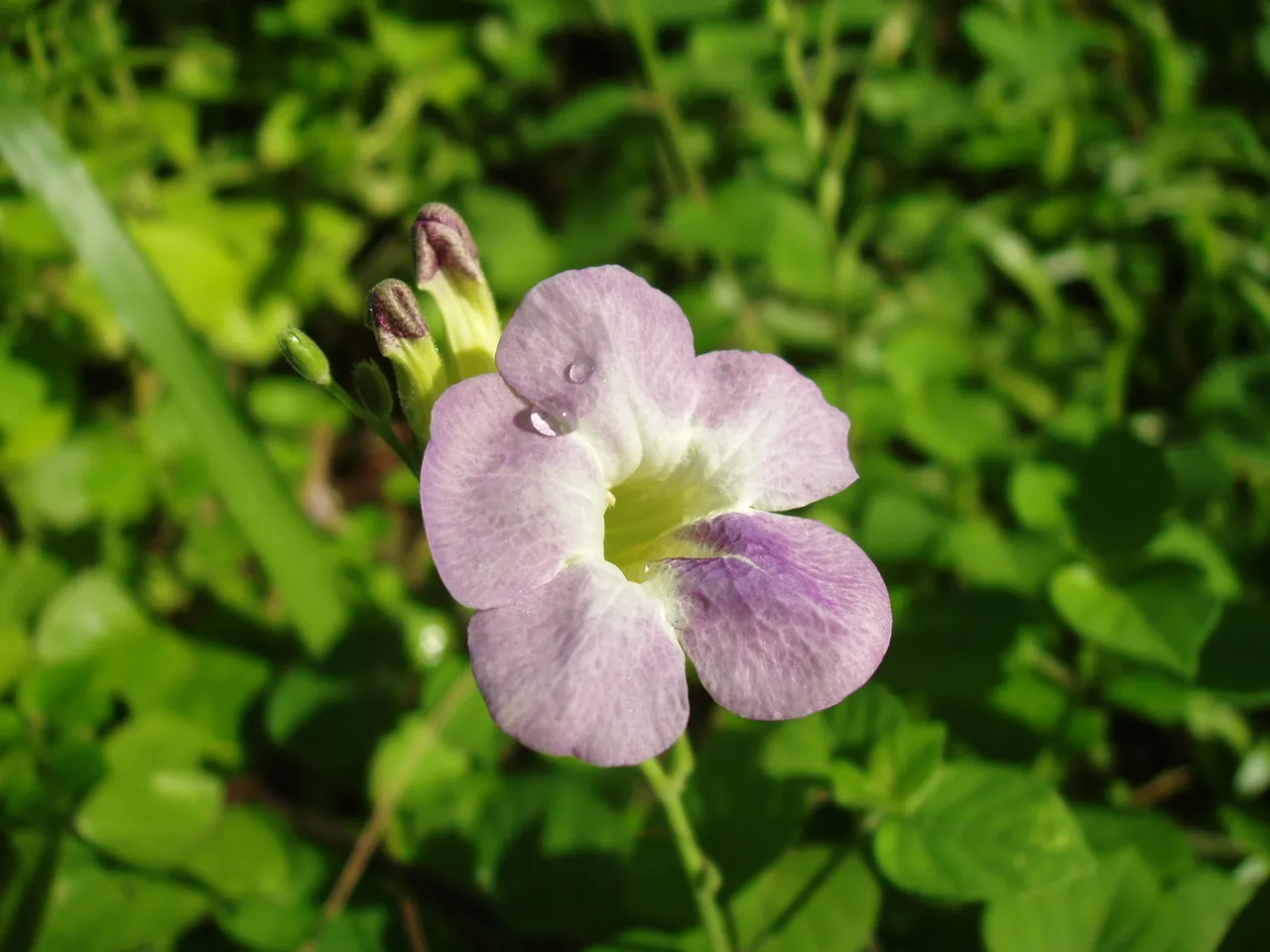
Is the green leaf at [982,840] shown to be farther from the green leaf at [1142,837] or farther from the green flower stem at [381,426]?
the green flower stem at [381,426]

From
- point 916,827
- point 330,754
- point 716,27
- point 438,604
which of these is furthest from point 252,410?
point 916,827

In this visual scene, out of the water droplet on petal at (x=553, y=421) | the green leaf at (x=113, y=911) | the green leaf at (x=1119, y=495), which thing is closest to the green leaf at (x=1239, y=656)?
the green leaf at (x=1119, y=495)

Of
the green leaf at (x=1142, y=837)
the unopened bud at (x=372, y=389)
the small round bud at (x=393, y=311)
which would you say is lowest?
the green leaf at (x=1142, y=837)

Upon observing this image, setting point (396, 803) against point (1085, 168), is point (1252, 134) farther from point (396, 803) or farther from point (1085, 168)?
point (396, 803)

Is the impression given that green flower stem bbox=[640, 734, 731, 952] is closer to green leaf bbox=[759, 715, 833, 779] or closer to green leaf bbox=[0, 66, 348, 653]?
green leaf bbox=[759, 715, 833, 779]

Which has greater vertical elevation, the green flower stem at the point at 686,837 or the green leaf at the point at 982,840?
the green flower stem at the point at 686,837

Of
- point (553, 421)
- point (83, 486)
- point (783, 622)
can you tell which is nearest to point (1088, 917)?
point (783, 622)
